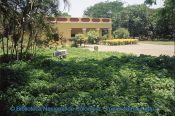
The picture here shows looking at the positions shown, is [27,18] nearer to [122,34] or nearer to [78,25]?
[78,25]

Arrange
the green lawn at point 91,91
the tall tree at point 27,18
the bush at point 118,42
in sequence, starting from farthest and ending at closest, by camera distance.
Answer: the bush at point 118,42, the tall tree at point 27,18, the green lawn at point 91,91

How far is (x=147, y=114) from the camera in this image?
567cm

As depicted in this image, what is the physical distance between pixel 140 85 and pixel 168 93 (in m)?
0.86

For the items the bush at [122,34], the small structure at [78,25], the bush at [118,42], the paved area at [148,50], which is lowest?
the paved area at [148,50]

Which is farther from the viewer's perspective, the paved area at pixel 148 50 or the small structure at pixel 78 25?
the small structure at pixel 78 25

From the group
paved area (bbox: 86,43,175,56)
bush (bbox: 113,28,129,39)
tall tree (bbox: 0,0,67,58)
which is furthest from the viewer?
bush (bbox: 113,28,129,39)

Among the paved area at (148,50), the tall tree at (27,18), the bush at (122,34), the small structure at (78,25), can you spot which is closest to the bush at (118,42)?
the small structure at (78,25)

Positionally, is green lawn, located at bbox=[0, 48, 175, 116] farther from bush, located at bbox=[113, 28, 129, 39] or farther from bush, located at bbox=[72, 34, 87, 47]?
bush, located at bbox=[113, 28, 129, 39]

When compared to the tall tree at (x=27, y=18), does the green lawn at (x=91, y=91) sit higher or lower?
lower

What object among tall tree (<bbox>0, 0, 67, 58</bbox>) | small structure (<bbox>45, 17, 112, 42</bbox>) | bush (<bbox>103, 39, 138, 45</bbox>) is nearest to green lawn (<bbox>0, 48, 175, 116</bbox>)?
tall tree (<bbox>0, 0, 67, 58</bbox>)

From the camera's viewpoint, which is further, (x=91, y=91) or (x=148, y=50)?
(x=148, y=50)

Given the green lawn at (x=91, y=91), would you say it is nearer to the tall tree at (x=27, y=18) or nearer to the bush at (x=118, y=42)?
the tall tree at (x=27, y=18)

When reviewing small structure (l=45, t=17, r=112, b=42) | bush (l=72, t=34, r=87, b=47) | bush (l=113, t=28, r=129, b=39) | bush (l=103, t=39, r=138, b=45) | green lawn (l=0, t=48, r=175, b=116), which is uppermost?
small structure (l=45, t=17, r=112, b=42)

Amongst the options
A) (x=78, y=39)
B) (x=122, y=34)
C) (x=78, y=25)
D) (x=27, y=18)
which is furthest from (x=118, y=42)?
(x=27, y=18)
